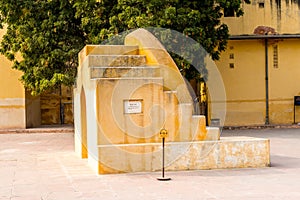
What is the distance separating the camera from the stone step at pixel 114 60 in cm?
1130

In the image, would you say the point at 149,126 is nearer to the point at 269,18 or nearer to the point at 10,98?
the point at 10,98

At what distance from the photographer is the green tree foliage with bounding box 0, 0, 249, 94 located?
1900 cm

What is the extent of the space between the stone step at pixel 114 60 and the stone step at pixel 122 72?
32 centimetres

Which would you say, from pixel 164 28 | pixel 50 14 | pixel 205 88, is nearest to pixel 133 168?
pixel 164 28

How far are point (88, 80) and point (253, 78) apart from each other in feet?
48.0

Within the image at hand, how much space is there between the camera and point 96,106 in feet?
34.8

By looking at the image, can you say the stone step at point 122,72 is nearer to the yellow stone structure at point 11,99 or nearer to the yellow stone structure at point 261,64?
the yellow stone structure at point 11,99

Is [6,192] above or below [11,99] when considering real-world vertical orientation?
below

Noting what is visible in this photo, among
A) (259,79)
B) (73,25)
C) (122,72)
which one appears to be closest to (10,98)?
(73,25)

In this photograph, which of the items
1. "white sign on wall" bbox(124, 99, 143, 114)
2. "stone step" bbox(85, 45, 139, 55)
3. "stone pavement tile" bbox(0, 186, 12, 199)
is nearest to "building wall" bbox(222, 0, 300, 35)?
"stone step" bbox(85, 45, 139, 55)

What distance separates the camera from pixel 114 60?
448 inches

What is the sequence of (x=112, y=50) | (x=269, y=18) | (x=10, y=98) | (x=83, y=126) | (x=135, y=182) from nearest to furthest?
(x=135, y=182) < (x=112, y=50) < (x=83, y=126) < (x=10, y=98) < (x=269, y=18)

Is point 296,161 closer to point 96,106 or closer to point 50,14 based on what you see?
point 96,106

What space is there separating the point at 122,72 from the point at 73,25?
1053 centimetres
